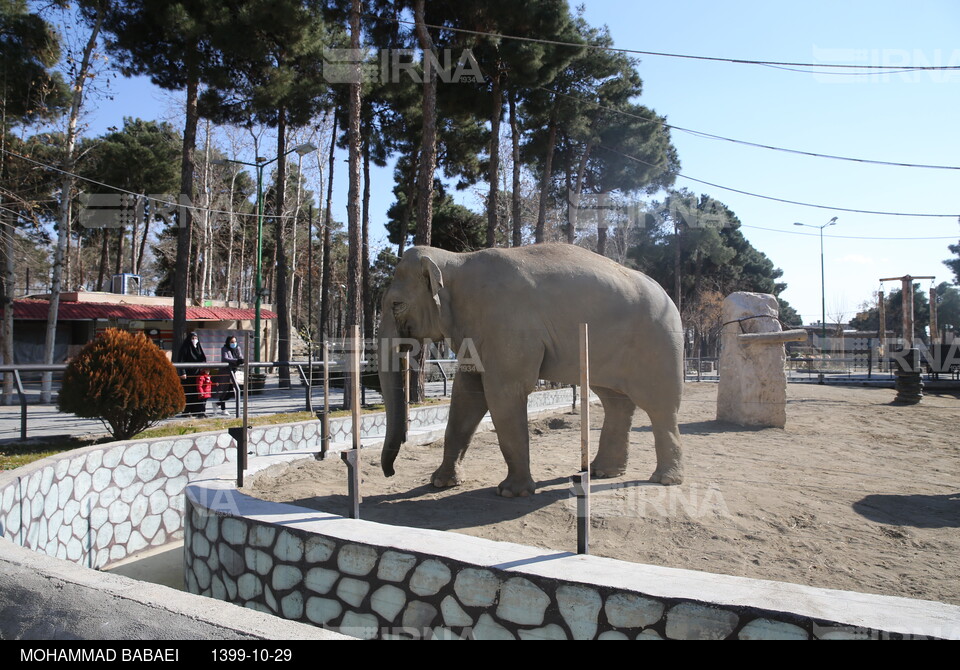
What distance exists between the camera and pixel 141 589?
2.40 meters

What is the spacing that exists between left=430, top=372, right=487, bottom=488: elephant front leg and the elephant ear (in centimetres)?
82

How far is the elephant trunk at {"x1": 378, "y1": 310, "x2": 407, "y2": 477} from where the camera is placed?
4730 mm

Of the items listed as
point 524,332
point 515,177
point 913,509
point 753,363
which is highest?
point 515,177

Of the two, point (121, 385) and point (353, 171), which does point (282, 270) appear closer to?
point (353, 171)

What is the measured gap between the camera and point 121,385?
6938mm

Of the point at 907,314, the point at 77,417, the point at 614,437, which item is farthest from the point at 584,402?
the point at 907,314

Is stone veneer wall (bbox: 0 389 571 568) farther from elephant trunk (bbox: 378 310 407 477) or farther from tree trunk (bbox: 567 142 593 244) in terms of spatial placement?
tree trunk (bbox: 567 142 593 244)

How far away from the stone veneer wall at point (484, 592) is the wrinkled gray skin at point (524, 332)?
1.12 meters

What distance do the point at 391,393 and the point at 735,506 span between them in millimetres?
2769

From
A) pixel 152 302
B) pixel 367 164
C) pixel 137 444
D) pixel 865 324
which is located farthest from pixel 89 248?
pixel 865 324

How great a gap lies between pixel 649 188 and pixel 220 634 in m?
26.3

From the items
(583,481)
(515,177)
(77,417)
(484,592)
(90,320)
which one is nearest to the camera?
(484,592)

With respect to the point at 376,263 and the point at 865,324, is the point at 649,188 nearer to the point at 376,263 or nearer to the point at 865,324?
the point at 376,263

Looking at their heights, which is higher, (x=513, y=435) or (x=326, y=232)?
(x=326, y=232)
